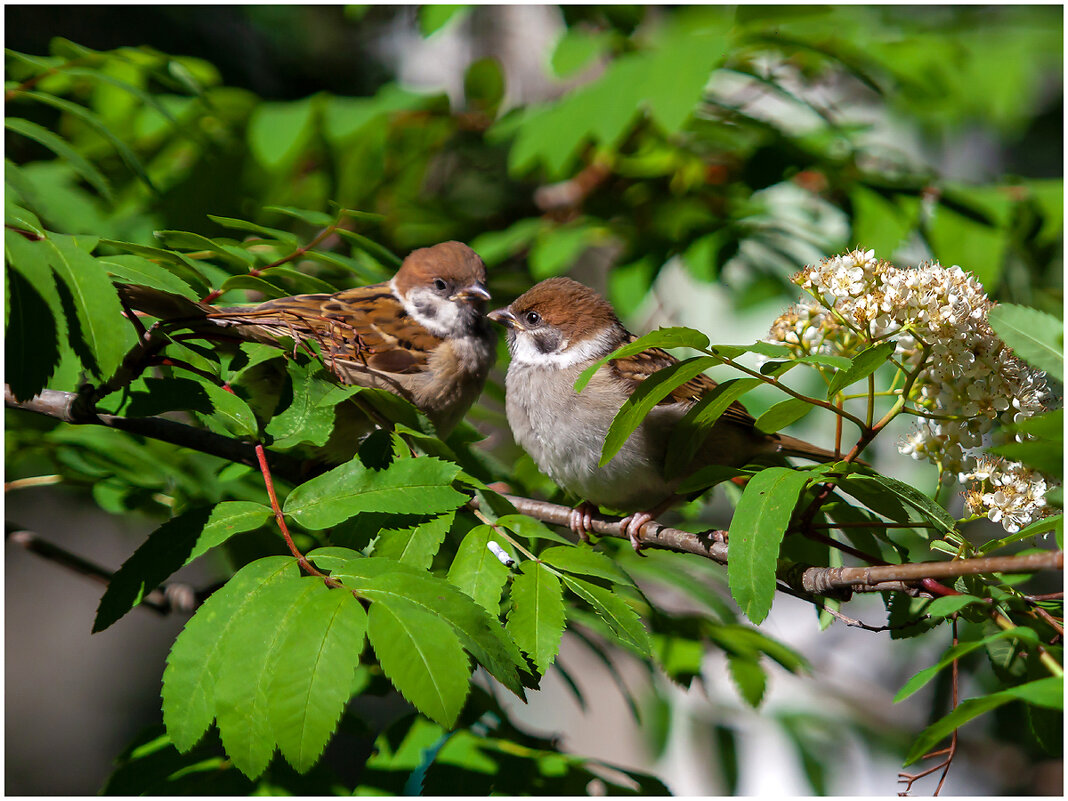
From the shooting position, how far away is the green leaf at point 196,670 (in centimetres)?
129

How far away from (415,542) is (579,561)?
0.30 metres

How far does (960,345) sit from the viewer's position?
1571 mm

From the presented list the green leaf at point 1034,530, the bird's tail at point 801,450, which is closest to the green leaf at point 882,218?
the bird's tail at point 801,450

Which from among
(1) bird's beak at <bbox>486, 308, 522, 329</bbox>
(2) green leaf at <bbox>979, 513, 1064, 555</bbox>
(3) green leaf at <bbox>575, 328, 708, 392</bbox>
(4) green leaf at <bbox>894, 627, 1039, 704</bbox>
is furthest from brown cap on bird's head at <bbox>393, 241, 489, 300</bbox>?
(4) green leaf at <bbox>894, 627, 1039, 704</bbox>

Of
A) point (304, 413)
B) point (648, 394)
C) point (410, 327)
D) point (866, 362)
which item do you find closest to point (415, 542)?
point (304, 413)

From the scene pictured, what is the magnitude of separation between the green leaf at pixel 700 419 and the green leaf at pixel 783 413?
0.06m

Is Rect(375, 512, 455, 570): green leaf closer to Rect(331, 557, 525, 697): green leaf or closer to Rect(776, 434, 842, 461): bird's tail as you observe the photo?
Rect(331, 557, 525, 697): green leaf

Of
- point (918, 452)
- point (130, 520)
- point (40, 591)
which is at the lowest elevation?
point (40, 591)

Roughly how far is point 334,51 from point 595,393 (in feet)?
17.2

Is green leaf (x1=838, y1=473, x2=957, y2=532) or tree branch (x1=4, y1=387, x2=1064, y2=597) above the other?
green leaf (x1=838, y1=473, x2=957, y2=532)

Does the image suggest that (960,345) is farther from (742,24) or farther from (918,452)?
(742,24)

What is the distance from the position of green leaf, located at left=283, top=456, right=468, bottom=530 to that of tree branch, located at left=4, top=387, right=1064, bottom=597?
24 cm

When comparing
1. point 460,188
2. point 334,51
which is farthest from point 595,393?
point 334,51

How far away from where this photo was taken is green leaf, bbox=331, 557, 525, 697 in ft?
4.23
